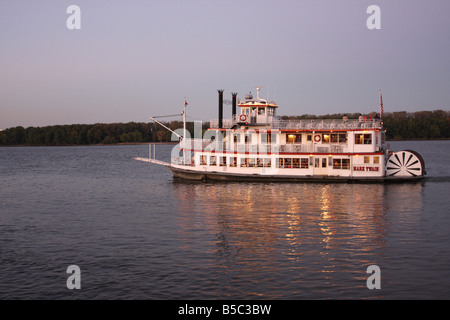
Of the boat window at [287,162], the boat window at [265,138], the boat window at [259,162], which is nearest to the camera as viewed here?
the boat window at [287,162]

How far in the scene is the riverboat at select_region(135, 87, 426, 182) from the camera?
4981 cm

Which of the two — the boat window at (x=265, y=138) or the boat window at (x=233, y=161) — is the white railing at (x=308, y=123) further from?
the boat window at (x=233, y=161)

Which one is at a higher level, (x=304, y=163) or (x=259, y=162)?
(x=259, y=162)

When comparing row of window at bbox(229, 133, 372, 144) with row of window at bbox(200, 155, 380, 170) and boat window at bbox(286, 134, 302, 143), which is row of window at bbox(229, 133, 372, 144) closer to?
boat window at bbox(286, 134, 302, 143)

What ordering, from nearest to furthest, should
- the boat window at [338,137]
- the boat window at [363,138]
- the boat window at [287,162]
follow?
1. the boat window at [363,138]
2. the boat window at [338,137]
3. the boat window at [287,162]

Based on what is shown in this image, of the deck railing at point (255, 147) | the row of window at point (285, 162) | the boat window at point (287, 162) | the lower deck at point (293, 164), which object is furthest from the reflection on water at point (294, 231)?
the deck railing at point (255, 147)

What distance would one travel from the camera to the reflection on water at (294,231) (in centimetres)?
1964

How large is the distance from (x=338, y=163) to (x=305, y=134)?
4990 millimetres

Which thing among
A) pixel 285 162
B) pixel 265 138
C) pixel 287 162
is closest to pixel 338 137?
pixel 287 162

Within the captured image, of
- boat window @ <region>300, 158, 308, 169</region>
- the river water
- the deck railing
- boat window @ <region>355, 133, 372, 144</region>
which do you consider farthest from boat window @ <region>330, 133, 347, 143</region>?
the river water

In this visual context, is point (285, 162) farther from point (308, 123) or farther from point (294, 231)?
point (294, 231)

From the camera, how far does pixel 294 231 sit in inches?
1126

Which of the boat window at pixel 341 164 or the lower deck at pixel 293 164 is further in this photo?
the boat window at pixel 341 164

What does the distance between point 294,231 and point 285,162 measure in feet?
78.1
